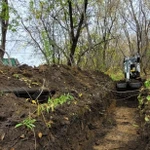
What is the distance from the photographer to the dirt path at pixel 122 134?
6.72 m

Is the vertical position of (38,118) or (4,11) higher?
(4,11)

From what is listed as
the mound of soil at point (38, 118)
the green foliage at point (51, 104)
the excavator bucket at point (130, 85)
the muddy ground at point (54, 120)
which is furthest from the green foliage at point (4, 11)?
the green foliage at point (51, 104)

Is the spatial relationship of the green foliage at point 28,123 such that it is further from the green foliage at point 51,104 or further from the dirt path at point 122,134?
the dirt path at point 122,134

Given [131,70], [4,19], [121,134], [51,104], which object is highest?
[4,19]

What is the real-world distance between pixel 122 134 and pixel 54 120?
138 inches

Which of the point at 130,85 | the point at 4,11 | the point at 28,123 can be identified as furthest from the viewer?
the point at 4,11

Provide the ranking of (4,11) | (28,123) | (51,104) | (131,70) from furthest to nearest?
(4,11) → (131,70) → (51,104) → (28,123)

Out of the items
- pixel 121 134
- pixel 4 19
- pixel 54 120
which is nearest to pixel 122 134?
pixel 121 134

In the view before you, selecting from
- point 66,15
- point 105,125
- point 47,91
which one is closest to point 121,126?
point 105,125

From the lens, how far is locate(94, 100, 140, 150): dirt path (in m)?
6.72

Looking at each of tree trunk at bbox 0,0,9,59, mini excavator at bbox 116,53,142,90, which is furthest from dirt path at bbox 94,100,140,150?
tree trunk at bbox 0,0,9,59

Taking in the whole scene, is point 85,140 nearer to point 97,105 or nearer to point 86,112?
point 86,112

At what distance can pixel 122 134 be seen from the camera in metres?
7.86

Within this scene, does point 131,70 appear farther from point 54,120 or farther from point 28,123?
point 28,123
